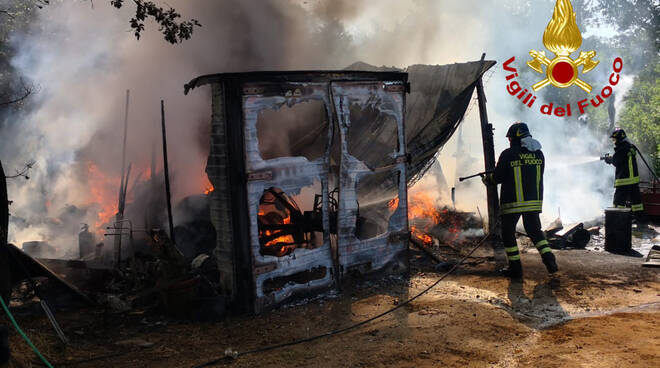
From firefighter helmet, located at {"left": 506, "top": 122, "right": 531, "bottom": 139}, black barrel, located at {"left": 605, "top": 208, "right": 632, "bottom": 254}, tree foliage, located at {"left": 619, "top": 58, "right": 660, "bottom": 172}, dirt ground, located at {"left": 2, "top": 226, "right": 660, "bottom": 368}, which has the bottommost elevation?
dirt ground, located at {"left": 2, "top": 226, "right": 660, "bottom": 368}

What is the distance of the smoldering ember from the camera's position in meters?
5.07

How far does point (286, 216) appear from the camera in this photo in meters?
8.15

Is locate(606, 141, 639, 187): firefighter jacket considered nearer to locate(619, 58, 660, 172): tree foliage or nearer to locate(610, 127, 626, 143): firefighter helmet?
locate(610, 127, 626, 143): firefighter helmet

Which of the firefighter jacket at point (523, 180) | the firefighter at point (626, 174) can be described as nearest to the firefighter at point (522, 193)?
the firefighter jacket at point (523, 180)

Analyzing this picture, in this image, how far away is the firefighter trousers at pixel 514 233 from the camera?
281 inches

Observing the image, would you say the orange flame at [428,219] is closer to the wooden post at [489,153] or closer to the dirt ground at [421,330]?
the wooden post at [489,153]

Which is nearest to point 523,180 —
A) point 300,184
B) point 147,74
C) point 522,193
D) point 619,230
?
point 522,193

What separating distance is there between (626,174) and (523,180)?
5.18 meters

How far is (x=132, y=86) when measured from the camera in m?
11.5

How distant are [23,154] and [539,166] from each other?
19035 millimetres

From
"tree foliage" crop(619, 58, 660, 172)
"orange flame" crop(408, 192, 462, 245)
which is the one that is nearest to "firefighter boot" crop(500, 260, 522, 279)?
"orange flame" crop(408, 192, 462, 245)

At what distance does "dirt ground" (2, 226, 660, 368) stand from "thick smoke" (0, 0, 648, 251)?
500cm

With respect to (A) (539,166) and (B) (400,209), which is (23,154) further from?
(A) (539,166)

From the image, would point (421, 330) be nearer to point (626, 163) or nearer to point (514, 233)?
point (514, 233)
